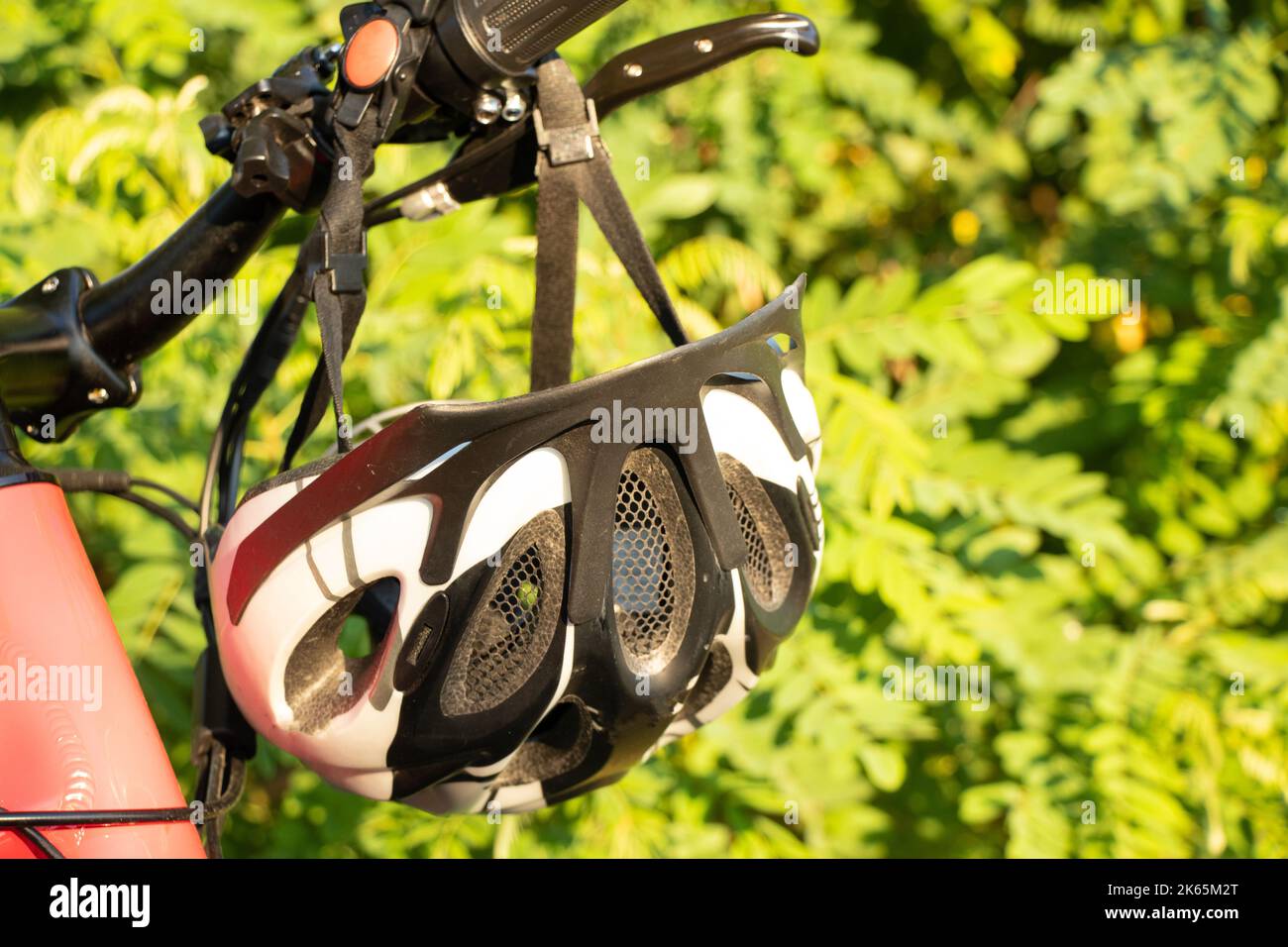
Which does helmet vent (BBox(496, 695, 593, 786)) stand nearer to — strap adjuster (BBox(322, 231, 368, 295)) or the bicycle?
the bicycle

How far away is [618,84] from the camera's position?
4.03ft

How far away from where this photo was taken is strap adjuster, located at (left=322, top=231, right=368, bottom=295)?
1048 millimetres

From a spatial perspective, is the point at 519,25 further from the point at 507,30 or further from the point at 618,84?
the point at 618,84

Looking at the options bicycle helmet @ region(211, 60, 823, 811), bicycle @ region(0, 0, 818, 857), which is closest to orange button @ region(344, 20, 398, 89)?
bicycle @ region(0, 0, 818, 857)

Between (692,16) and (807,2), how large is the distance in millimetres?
262

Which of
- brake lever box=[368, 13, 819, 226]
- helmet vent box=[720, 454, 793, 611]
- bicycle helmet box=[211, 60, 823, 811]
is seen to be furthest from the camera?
brake lever box=[368, 13, 819, 226]

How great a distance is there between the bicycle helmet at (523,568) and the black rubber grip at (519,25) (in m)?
0.29

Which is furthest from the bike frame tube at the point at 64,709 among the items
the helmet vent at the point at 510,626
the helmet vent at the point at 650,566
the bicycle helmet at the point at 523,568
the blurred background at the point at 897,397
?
the blurred background at the point at 897,397

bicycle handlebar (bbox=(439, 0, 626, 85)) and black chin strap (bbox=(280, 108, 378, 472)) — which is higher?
bicycle handlebar (bbox=(439, 0, 626, 85))

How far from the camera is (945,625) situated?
2.17 m

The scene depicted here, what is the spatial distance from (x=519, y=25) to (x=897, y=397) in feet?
6.19

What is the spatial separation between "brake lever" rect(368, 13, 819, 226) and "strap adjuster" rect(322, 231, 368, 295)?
0.72 feet

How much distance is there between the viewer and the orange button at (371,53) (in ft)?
3.39
